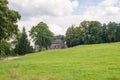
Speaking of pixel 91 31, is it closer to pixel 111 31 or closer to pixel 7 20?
pixel 111 31

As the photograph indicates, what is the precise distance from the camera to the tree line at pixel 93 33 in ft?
266

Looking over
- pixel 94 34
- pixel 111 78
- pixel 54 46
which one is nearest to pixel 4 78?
pixel 111 78

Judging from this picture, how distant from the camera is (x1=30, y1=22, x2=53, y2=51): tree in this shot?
3460 inches

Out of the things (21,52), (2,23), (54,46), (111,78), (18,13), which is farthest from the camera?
(54,46)

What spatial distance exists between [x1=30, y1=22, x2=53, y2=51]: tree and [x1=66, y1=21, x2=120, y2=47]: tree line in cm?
713

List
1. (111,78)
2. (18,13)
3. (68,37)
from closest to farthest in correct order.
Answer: (111,78) < (18,13) < (68,37)

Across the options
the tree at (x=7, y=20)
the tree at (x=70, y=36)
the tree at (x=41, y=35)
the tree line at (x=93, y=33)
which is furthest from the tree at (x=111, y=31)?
the tree at (x=7, y=20)

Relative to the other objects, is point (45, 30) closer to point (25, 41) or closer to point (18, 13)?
point (25, 41)

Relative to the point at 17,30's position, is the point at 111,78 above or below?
below

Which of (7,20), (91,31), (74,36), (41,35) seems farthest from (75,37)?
(7,20)

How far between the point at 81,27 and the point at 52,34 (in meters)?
10.9

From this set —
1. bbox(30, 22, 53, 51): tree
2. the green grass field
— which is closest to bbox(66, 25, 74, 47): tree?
bbox(30, 22, 53, 51): tree

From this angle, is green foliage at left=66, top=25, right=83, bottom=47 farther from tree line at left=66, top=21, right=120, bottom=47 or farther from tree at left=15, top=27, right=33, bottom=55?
tree at left=15, top=27, right=33, bottom=55

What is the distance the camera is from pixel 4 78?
49.7ft
